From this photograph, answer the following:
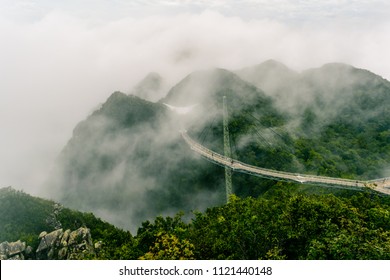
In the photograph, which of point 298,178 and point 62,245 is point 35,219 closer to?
point 62,245

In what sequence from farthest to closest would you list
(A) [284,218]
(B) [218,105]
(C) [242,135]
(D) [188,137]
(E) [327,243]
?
(B) [218,105] < (D) [188,137] < (C) [242,135] < (A) [284,218] < (E) [327,243]

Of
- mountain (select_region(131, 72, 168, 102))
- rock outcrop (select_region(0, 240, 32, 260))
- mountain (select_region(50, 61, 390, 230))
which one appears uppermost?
mountain (select_region(131, 72, 168, 102))

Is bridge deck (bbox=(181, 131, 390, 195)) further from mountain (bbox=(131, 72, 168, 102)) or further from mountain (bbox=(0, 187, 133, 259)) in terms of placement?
mountain (bbox=(131, 72, 168, 102))

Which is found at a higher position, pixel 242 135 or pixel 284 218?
pixel 242 135

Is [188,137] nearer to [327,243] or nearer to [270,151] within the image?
[270,151]

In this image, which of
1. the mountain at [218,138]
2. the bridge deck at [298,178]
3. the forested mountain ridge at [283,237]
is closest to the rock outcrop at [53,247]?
the forested mountain ridge at [283,237]

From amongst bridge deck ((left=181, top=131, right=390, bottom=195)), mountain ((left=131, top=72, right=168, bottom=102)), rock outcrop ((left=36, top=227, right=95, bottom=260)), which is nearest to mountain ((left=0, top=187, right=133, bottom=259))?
rock outcrop ((left=36, top=227, right=95, bottom=260))

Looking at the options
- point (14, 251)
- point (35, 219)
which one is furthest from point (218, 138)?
point (14, 251)

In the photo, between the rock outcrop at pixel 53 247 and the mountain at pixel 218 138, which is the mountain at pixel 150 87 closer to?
the mountain at pixel 218 138
